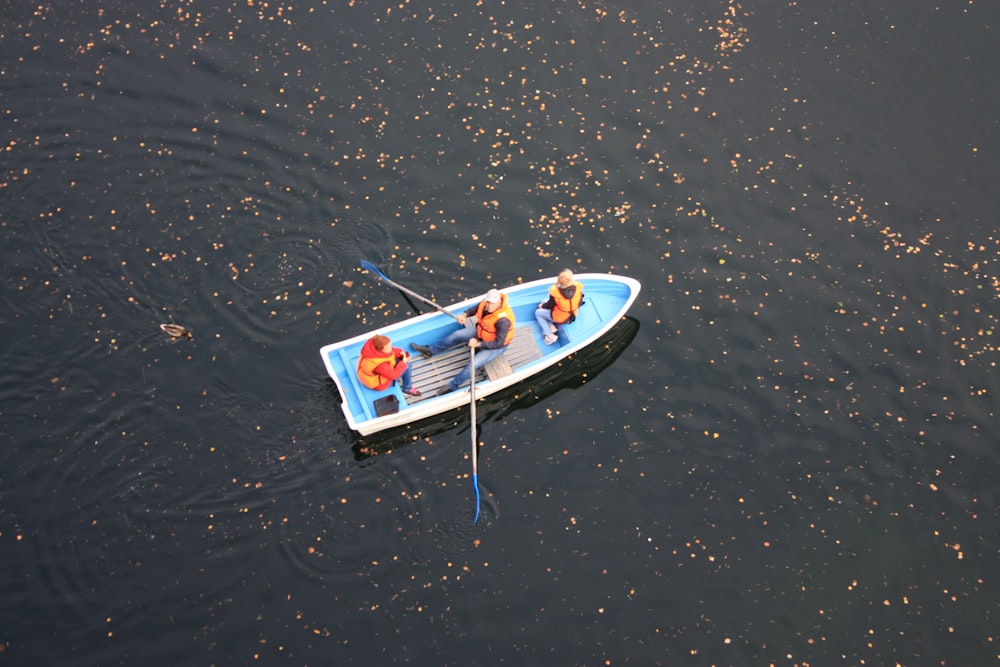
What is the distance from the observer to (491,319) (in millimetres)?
13680

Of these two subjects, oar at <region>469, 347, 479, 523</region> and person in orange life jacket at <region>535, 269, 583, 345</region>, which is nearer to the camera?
oar at <region>469, 347, 479, 523</region>

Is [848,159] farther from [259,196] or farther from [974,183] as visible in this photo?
[259,196]

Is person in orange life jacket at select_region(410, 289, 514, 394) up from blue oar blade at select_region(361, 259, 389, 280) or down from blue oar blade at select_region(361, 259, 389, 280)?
down

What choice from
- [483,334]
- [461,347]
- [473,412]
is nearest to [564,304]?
[483,334]

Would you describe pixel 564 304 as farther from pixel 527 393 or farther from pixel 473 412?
pixel 473 412

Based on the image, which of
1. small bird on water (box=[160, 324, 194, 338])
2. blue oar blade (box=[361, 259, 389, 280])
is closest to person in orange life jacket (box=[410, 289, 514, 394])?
Answer: blue oar blade (box=[361, 259, 389, 280])

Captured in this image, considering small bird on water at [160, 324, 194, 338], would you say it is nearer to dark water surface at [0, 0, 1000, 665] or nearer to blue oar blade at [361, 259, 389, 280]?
dark water surface at [0, 0, 1000, 665]

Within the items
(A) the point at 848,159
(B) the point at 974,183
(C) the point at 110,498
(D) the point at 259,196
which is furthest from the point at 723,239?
(C) the point at 110,498

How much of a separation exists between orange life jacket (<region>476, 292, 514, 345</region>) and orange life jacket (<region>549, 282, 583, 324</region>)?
83cm

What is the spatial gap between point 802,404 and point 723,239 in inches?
136

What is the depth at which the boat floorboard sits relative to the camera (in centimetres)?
1407

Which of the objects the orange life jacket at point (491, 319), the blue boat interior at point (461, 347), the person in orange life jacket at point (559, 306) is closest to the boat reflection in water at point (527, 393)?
the blue boat interior at point (461, 347)

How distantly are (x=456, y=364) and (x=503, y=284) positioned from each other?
72.1 inches

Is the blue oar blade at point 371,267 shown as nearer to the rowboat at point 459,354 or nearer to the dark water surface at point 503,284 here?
the dark water surface at point 503,284
